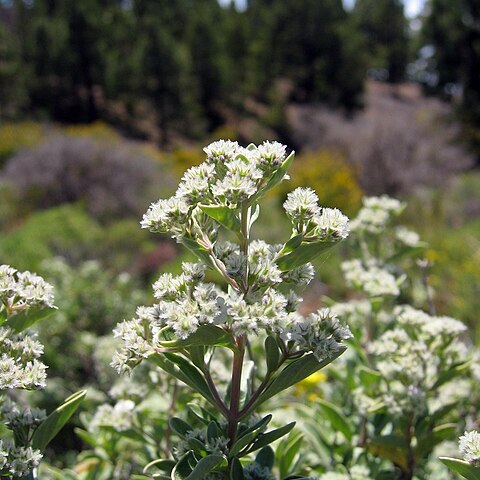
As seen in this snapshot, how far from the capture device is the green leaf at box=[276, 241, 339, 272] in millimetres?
1105

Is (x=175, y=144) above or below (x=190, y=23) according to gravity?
below

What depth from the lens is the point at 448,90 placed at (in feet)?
88.4

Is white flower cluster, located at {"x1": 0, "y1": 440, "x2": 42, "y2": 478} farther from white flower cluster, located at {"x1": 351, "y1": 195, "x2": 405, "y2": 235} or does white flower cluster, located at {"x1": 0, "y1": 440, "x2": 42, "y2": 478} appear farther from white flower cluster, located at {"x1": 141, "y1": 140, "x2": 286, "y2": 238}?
white flower cluster, located at {"x1": 351, "y1": 195, "x2": 405, "y2": 235}

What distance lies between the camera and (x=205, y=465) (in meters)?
1.02

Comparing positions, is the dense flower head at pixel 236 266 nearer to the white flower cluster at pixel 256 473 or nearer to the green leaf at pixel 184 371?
the green leaf at pixel 184 371

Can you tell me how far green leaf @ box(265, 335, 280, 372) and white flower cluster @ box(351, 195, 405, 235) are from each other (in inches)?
37.4

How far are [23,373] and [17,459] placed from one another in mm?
168

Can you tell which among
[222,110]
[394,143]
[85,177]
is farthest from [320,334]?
[222,110]

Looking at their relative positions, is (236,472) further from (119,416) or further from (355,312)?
(355,312)

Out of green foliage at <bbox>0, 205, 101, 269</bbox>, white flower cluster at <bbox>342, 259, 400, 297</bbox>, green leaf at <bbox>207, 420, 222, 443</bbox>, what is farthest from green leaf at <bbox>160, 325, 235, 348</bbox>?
green foliage at <bbox>0, 205, 101, 269</bbox>

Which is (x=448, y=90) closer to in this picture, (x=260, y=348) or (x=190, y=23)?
(x=190, y=23)

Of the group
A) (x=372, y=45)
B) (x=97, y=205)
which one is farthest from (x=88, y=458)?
(x=372, y=45)

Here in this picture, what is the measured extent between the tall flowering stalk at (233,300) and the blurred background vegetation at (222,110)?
24.4 feet

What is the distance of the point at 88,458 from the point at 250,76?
26.7 m
